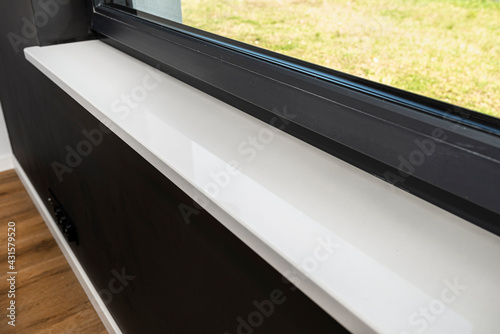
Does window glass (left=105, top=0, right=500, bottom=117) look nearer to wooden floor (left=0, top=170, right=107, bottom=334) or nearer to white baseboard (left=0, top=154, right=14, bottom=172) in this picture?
wooden floor (left=0, top=170, right=107, bottom=334)

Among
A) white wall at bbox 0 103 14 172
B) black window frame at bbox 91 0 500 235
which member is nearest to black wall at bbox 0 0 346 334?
black window frame at bbox 91 0 500 235

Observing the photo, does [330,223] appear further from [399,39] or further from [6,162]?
[6,162]

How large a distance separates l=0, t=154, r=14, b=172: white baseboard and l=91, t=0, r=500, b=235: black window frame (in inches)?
79.4

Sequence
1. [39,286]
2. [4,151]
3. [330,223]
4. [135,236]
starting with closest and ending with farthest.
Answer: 1. [330,223]
2. [135,236]
3. [39,286]
4. [4,151]

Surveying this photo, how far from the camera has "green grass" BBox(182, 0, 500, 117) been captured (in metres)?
0.50

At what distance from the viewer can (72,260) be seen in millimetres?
1817

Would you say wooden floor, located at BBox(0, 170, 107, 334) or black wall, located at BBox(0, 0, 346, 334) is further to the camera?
wooden floor, located at BBox(0, 170, 107, 334)

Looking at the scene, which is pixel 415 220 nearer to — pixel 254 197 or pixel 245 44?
pixel 254 197

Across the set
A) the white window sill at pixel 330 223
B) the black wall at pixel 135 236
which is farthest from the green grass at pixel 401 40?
the black wall at pixel 135 236

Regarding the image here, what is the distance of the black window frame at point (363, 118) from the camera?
51 cm

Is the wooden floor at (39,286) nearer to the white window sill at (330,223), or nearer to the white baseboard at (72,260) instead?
the white baseboard at (72,260)

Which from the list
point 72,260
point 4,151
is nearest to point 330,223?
point 72,260

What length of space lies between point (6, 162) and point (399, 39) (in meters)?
2.63

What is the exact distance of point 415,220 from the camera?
561mm
